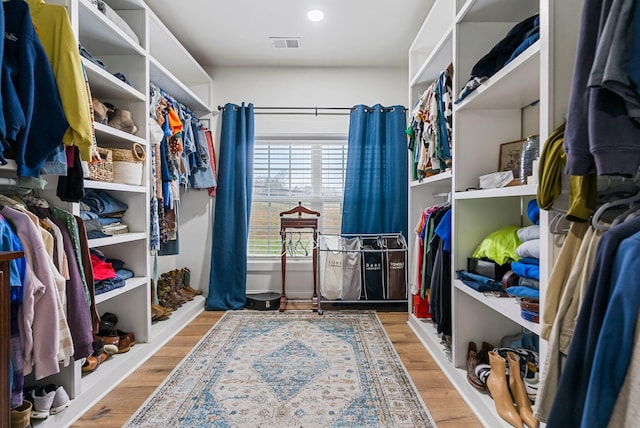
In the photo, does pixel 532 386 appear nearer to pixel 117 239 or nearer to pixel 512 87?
pixel 512 87

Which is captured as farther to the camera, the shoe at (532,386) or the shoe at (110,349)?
the shoe at (110,349)

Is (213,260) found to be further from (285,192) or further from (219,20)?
(219,20)

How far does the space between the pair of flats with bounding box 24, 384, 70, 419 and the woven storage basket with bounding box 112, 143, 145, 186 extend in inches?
45.1

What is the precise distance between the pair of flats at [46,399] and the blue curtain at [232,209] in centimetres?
189

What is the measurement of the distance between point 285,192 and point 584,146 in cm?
314

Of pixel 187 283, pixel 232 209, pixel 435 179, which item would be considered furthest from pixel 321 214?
pixel 435 179

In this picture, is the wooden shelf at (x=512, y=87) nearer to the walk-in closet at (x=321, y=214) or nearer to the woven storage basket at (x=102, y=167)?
the walk-in closet at (x=321, y=214)

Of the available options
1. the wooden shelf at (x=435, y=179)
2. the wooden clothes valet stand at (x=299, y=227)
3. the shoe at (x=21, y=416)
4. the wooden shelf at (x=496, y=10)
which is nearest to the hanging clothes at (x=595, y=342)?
the wooden shelf at (x=435, y=179)

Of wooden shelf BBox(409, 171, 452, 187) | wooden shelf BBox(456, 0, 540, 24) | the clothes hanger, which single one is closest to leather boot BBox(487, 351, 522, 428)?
the clothes hanger

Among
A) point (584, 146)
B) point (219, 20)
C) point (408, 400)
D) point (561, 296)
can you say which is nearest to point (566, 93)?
point (584, 146)

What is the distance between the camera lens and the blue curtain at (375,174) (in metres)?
3.54

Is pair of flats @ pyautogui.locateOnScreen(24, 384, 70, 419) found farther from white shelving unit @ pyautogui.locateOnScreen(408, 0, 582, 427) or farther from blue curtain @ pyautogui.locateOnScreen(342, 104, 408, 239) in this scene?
blue curtain @ pyautogui.locateOnScreen(342, 104, 408, 239)

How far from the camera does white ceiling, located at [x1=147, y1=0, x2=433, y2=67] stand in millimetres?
2646

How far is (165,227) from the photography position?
283 centimetres
